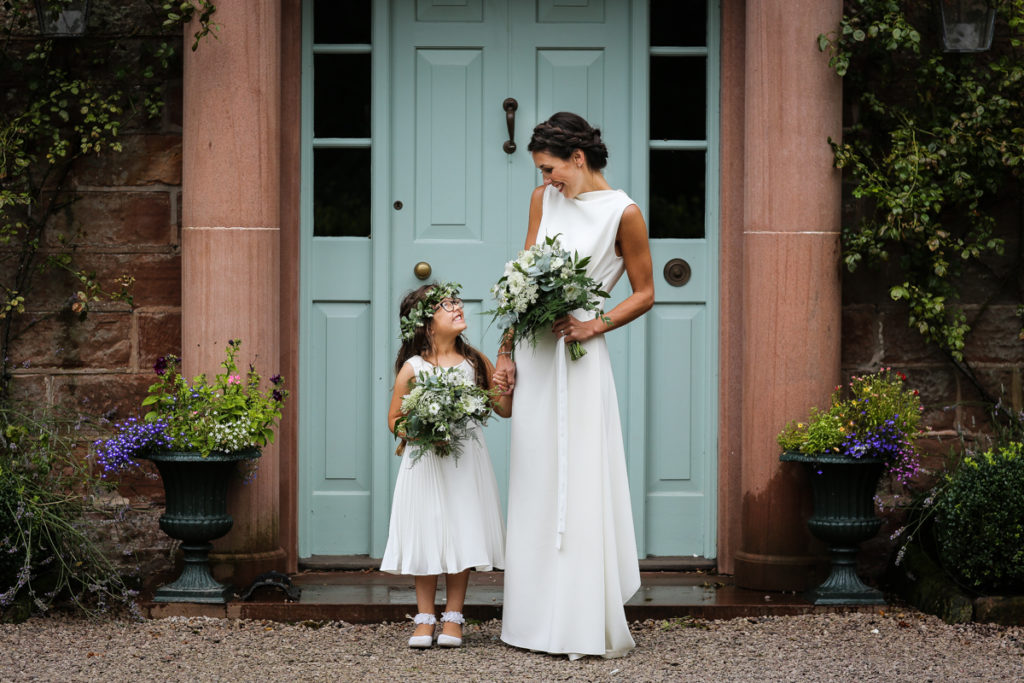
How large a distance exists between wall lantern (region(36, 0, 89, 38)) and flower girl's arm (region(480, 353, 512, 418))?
7.94 ft

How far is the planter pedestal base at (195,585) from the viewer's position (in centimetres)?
515

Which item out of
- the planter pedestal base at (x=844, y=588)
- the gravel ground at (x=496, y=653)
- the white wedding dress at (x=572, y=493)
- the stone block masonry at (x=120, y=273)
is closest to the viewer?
the gravel ground at (x=496, y=653)

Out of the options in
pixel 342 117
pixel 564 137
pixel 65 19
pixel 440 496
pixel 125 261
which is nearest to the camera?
pixel 564 137

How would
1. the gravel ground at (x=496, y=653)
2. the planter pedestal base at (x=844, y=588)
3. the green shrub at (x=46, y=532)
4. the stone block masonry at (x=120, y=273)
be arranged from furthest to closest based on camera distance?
1. the stone block masonry at (x=120, y=273)
2. the planter pedestal base at (x=844, y=588)
3. the green shrub at (x=46, y=532)
4. the gravel ground at (x=496, y=653)

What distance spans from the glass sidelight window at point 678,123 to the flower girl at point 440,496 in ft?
5.20

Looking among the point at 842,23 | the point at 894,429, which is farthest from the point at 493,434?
the point at 842,23

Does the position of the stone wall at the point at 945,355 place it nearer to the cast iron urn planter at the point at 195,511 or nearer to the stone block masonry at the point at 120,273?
the cast iron urn planter at the point at 195,511

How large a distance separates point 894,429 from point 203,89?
3132 millimetres

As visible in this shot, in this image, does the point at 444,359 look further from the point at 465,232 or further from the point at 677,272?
the point at 677,272

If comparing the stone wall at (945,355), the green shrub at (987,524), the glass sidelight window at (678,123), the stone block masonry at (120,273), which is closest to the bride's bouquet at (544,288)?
the glass sidelight window at (678,123)

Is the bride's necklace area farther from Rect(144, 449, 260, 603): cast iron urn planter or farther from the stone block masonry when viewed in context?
the stone block masonry

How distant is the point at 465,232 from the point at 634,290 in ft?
4.99

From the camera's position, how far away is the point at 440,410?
436 centimetres

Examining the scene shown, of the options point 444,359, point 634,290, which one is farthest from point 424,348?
point 634,290
